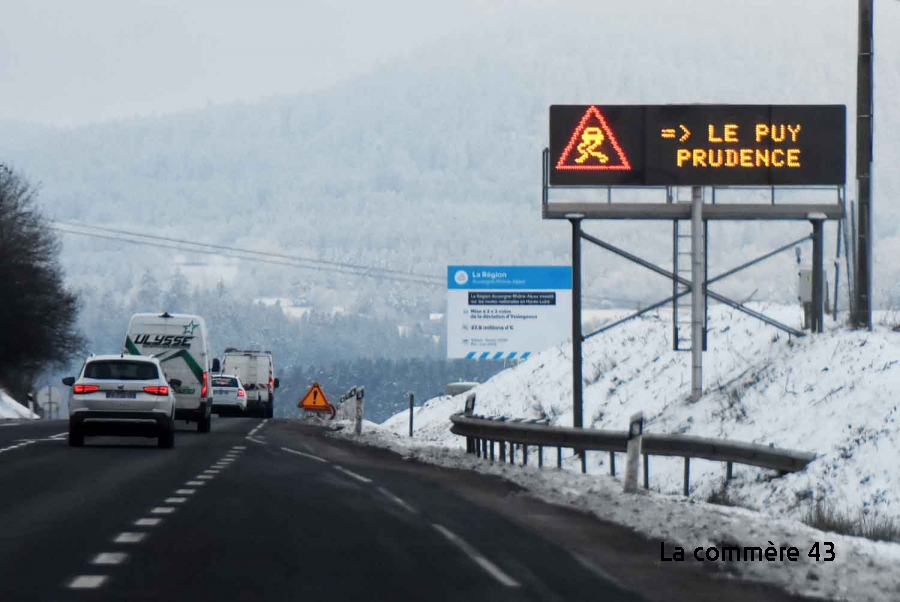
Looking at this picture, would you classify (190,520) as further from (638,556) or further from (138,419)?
(138,419)

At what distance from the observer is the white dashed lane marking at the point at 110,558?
43.0 feet

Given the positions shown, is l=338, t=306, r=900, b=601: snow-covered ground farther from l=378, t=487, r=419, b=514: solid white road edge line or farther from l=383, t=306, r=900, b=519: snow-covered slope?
l=378, t=487, r=419, b=514: solid white road edge line

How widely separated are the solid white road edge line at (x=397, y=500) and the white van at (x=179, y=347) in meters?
20.9

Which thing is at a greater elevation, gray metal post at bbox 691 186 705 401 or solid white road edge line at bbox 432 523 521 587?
gray metal post at bbox 691 186 705 401

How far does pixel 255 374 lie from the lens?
79.4 m

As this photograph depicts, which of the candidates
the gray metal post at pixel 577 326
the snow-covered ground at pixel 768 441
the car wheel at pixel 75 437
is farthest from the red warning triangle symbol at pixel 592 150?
the car wheel at pixel 75 437

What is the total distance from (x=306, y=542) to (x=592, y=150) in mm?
18744

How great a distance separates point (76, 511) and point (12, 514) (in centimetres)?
72

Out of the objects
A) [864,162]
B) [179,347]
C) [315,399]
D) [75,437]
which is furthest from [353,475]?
[315,399]

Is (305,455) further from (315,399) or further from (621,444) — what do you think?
(315,399)

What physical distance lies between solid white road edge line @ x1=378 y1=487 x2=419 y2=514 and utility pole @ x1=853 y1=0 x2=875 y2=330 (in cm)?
1202

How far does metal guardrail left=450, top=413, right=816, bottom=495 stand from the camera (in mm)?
20828

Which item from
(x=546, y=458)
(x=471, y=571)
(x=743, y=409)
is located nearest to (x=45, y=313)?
(x=546, y=458)

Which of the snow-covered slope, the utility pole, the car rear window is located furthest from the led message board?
the car rear window
